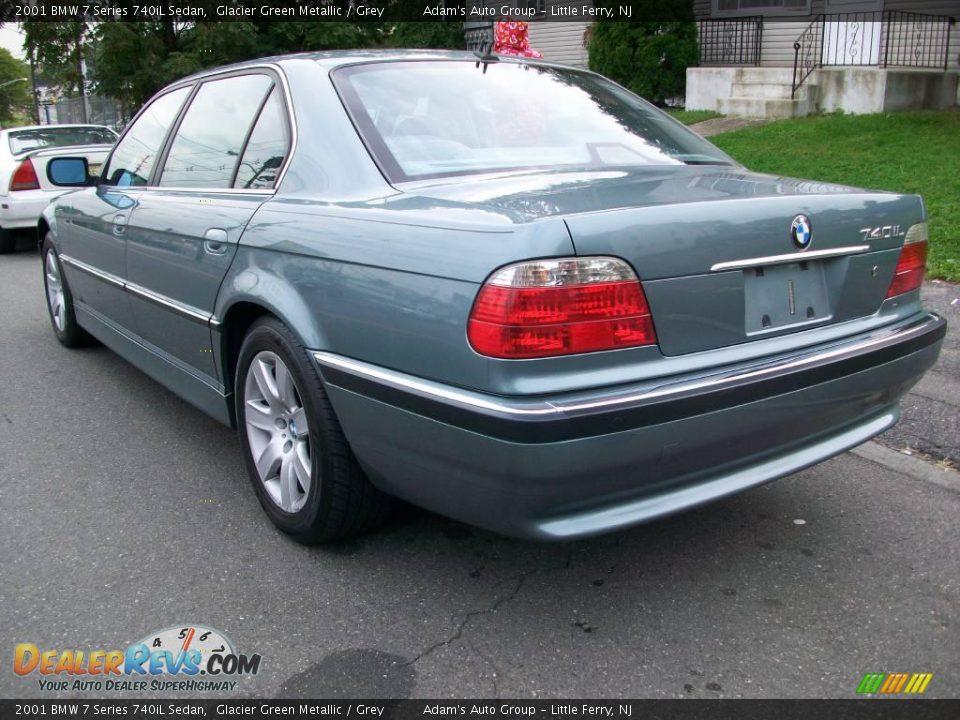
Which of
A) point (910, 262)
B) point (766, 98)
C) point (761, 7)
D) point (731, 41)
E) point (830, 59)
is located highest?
point (761, 7)

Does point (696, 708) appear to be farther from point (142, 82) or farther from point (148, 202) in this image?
point (142, 82)

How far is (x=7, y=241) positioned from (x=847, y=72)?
38.6 ft

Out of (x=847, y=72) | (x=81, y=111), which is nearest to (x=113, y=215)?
(x=847, y=72)

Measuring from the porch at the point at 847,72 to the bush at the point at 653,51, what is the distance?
83 centimetres

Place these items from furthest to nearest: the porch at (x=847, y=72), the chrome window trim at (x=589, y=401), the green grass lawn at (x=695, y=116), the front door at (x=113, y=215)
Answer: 1. the green grass lawn at (x=695, y=116)
2. the porch at (x=847, y=72)
3. the front door at (x=113, y=215)
4. the chrome window trim at (x=589, y=401)

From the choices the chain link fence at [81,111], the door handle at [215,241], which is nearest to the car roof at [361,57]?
the door handle at [215,241]

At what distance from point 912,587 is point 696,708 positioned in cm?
99

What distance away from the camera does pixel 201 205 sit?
349cm

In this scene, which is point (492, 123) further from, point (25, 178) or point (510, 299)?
point (25, 178)

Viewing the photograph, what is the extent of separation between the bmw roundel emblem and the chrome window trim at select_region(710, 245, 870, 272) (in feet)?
0.09

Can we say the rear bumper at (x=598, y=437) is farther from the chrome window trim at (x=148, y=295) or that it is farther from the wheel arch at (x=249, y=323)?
the chrome window trim at (x=148, y=295)

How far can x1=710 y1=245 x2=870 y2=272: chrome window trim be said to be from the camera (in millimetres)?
2424

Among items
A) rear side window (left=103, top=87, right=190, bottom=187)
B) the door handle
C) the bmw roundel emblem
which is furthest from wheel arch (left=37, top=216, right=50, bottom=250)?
the bmw roundel emblem

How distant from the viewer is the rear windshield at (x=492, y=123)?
2.97 metres
